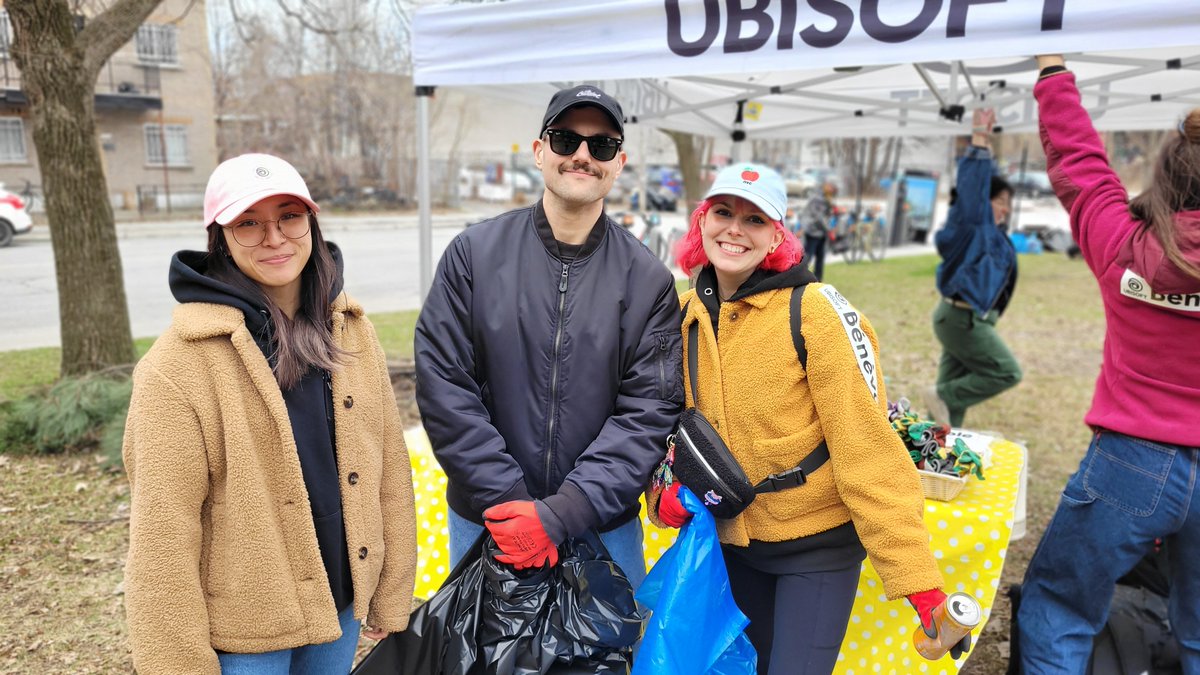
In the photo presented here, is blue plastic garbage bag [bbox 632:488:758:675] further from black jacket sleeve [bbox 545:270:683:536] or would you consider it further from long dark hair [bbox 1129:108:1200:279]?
long dark hair [bbox 1129:108:1200:279]

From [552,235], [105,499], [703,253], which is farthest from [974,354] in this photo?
[105,499]

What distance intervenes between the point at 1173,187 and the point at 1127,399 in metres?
0.57

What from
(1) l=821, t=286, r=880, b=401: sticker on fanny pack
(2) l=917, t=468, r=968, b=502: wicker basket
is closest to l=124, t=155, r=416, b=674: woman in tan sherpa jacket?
(1) l=821, t=286, r=880, b=401: sticker on fanny pack

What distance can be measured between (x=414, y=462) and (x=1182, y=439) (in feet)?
8.80

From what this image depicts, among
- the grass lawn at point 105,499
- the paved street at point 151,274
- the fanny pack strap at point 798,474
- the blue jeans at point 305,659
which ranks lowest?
the grass lawn at point 105,499

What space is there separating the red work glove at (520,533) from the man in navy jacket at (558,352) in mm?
18

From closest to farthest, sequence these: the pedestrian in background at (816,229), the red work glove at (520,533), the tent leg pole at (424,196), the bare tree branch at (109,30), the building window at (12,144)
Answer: the red work glove at (520,533) < the tent leg pole at (424,196) < the bare tree branch at (109,30) < the pedestrian in background at (816,229) < the building window at (12,144)

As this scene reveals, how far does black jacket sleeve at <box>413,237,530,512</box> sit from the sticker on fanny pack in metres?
0.86

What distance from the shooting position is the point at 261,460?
5.24 feet

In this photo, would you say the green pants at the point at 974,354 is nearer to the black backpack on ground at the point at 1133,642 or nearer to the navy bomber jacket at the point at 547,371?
the black backpack on ground at the point at 1133,642

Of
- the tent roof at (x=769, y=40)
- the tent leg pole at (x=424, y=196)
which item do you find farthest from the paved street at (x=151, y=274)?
the tent roof at (x=769, y=40)

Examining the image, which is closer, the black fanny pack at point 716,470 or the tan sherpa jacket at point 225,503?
the tan sherpa jacket at point 225,503

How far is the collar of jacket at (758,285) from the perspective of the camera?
1991 mm

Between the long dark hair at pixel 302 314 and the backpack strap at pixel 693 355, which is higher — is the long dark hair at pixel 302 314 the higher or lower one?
the higher one
